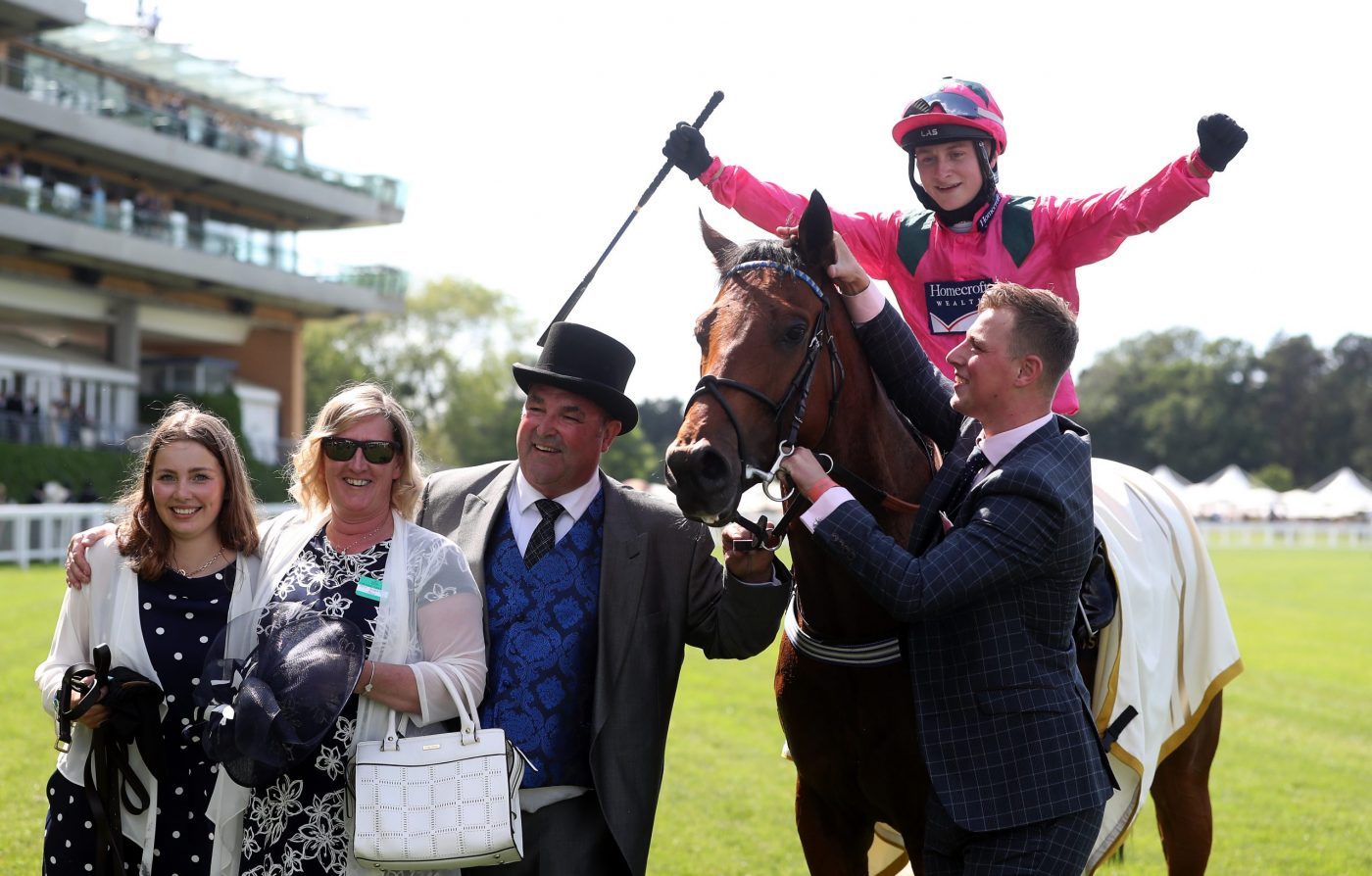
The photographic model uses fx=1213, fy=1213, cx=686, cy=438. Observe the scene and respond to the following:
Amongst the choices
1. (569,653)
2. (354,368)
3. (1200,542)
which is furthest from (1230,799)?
(354,368)

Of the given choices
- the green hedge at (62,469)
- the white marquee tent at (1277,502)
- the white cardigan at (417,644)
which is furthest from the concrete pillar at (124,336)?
the white marquee tent at (1277,502)

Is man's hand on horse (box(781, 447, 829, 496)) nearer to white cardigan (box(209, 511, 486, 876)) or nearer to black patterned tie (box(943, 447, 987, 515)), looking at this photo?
black patterned tie (box(943, 447, 987, 515))

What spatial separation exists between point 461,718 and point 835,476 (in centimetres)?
108

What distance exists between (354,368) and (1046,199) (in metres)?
53.1

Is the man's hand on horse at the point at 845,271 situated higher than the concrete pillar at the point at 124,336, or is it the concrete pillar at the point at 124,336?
the concrete pillar at the point at 124,336

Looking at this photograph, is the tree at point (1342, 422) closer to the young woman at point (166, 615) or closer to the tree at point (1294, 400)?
the tree at point (1294, 400)

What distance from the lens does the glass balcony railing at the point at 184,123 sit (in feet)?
99.3

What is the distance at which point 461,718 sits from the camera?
2.84 metres

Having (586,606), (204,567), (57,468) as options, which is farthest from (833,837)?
(57,468)

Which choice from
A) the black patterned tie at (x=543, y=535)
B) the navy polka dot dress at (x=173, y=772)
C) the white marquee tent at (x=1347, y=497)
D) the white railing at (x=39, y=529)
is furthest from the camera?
the white marquee tent at (x=1347, y=497)

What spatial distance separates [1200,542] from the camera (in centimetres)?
436

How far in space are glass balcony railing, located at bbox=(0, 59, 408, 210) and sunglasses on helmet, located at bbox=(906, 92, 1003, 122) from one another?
31892mm

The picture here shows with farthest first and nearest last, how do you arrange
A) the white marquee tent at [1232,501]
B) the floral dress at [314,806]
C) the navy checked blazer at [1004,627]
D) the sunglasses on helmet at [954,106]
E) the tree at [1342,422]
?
the tree at [1342,422] → the white marquee tent at [1232,501] → the sunglasses on helmet at [954,106] → the floral dress at [314,806] → the navy checked blazer at [1004,627]

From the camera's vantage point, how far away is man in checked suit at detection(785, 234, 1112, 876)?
249cm
